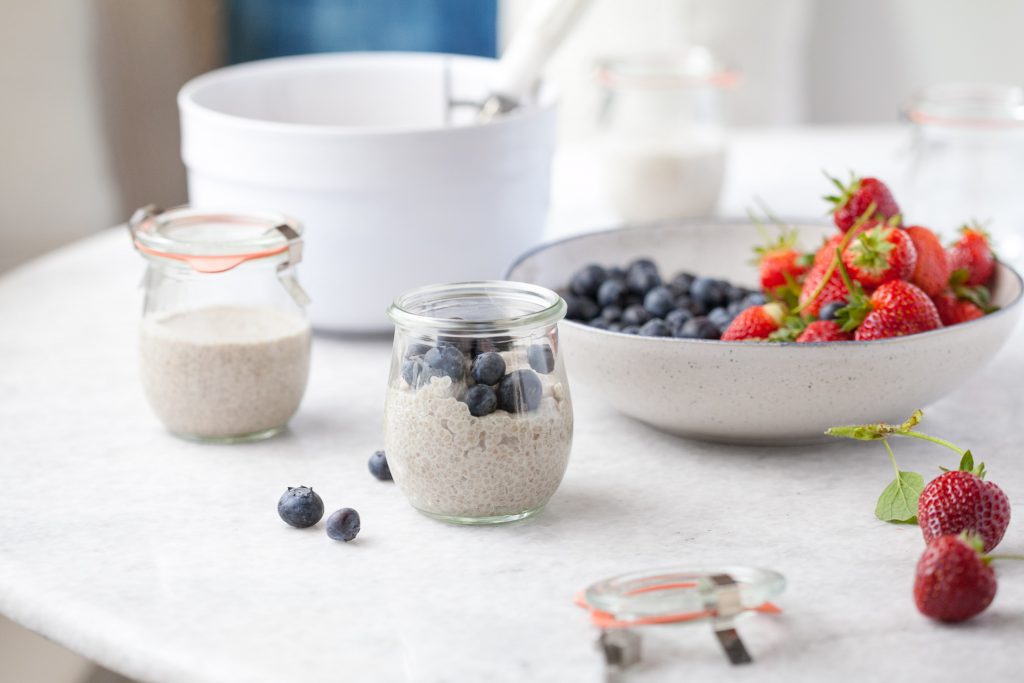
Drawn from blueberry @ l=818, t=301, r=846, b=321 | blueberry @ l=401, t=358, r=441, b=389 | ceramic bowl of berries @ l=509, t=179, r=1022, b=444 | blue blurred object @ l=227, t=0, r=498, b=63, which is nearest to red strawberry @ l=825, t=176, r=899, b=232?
ceramic bowl of berries @ l=509, t=179, r=1022, b=444

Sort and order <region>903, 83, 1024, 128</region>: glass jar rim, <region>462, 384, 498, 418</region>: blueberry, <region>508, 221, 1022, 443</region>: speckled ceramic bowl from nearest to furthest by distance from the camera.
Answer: <region>462, 384, 498, 418</region>: blueberry, <region>508, 221, 1022, 443</region>: speckled ceramic bowl, <region>903, 83, 1024, 128</region>: glass jar rim

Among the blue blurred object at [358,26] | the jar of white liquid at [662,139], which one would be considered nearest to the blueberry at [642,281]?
the jar of white liquid at [662,139]

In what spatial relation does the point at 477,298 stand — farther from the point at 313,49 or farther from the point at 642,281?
the point at 313,49

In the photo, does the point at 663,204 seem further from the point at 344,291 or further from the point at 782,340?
the point at 782,340

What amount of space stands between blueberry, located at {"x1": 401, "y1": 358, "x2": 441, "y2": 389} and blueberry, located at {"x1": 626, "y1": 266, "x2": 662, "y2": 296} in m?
0.36

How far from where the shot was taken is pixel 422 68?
1520 mm

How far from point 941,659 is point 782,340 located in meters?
0.36

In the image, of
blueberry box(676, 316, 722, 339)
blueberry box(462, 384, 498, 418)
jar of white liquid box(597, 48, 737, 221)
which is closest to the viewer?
blueberry box(462, 384, 498, 418)

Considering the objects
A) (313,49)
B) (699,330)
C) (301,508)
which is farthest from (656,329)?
(313,49)

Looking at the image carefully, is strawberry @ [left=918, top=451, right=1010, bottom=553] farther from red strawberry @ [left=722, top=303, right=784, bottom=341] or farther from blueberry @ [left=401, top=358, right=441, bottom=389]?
blueberry @ [left=401, top=358, right=441, bottom=389]

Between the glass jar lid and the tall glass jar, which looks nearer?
the glass jar lid

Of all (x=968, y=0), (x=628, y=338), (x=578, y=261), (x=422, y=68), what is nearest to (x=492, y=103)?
(x=422, y=68)

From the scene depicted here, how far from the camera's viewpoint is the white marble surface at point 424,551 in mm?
739

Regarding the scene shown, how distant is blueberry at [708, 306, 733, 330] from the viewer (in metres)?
1.13
